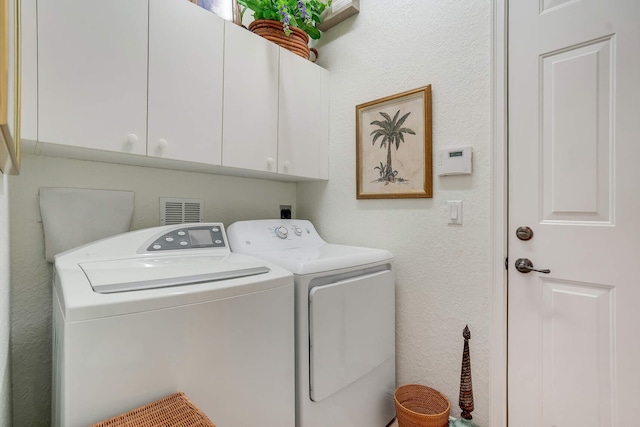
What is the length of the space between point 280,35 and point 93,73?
1.03m

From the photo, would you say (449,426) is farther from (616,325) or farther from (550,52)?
(550,52)

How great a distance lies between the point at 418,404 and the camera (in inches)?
62.9

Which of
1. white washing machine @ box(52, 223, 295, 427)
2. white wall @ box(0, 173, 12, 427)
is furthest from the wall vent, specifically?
white wall @ box(0, 173, 12, 427)

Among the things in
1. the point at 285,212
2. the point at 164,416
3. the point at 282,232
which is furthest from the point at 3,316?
the point at 285,212

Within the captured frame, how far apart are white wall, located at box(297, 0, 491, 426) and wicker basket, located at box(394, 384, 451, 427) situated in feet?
0.17

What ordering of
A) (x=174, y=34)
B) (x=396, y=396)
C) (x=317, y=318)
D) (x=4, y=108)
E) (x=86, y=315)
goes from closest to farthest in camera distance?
1. (x=4, y=108)
2. (x=86, y=315)
3. (x=317, y=318)
4. (x=174, y=34)
5. (x=396, y=396)

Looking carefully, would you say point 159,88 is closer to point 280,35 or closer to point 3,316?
point 280,35

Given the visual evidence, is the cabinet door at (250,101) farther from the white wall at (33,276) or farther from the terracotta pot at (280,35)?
the white wall at (33,276)

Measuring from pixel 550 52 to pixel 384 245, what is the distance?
1.18 meters

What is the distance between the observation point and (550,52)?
51.0 inches

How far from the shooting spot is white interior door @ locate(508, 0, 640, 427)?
3.75 ft

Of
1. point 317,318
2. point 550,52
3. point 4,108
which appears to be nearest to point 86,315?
point 4,108

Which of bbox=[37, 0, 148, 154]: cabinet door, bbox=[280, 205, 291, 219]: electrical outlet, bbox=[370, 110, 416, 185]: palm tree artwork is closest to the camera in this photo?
bbox=[37, 0, 148, 154]: cabinet door

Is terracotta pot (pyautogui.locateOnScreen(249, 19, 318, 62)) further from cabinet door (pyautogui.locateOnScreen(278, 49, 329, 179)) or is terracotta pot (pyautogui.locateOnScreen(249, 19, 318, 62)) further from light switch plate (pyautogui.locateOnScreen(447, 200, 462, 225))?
light switch plate (pyautogui.locateOnScreen(447, 200, 462, 225))
